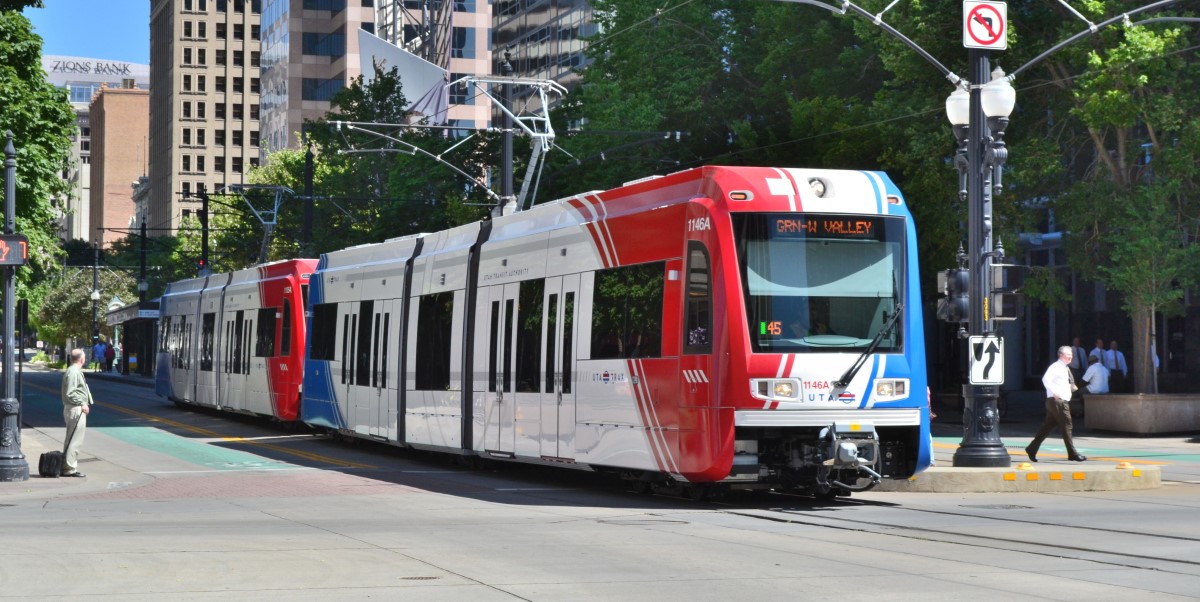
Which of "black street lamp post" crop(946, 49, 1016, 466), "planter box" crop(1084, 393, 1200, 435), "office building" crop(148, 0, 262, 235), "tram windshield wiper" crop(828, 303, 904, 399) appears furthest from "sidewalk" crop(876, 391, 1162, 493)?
"office building" crop(148, 0, 262, 235)

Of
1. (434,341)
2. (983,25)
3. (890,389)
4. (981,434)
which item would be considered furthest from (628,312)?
(983,25)

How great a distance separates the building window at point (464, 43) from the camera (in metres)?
112

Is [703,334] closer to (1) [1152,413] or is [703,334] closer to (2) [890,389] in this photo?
(2) [890,389]

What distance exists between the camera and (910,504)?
16812 mm

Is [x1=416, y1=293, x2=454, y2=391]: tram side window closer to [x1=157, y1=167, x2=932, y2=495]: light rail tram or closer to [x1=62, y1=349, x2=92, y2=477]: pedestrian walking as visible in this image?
[x1=157, y1=167, x2=932, y2=495]: light rail tram

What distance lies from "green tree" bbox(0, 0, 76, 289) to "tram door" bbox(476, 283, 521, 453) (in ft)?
68.7

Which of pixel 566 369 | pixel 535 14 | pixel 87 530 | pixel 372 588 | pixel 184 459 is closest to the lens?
pixel 372 588

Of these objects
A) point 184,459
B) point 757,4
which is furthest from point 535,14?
point 184,459

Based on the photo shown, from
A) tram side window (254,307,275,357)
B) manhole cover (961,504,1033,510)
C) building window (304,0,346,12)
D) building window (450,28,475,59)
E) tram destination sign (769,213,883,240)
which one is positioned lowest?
manhole cover (961,504,1033,510)

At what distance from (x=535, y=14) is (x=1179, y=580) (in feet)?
270

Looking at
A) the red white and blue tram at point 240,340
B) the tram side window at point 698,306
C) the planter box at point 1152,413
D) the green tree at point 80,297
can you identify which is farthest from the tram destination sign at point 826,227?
the green tree at point 80,297

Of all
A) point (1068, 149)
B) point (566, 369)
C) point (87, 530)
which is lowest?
point (87, 530)

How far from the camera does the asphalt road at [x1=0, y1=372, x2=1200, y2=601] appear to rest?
10102 millimetres

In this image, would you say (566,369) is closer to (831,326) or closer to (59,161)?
(831,326)
